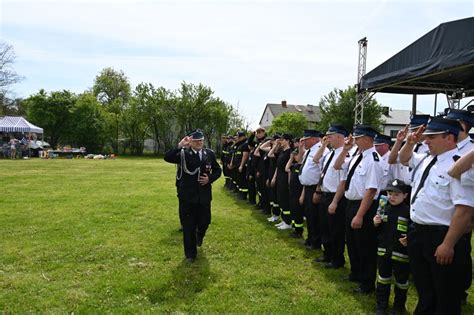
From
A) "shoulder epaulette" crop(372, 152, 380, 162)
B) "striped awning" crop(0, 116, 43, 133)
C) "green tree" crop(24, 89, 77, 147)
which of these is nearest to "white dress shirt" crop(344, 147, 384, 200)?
"shoulder epaulette" crop(372, 152, 380, 162)

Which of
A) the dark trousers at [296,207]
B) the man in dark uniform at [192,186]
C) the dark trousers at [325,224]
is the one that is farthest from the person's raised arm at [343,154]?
the dark trousers at [296,207]

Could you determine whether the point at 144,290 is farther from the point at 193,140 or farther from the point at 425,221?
the point at 425,221

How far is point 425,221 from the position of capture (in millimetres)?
3182

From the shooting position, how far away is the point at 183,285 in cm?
482

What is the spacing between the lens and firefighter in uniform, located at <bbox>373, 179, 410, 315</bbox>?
384 centimetres

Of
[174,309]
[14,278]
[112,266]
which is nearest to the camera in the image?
[174,309]

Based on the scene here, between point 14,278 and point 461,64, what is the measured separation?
6.88m

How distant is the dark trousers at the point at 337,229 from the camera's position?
5.11 m

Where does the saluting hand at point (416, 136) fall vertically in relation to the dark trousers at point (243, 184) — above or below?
above

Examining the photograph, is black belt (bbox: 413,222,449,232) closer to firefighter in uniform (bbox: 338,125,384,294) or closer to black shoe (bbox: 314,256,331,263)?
firefighter in uniform (bbox: 338,125,384,294)

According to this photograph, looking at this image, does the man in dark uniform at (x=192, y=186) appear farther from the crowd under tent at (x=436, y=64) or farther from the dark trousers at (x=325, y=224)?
the crowd under tent at (x=436, y=64)

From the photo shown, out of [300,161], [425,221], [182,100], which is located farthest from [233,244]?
[182,100]

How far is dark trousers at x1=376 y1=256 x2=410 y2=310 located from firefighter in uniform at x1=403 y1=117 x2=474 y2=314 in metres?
0.59

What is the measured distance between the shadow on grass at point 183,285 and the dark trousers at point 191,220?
21cm
